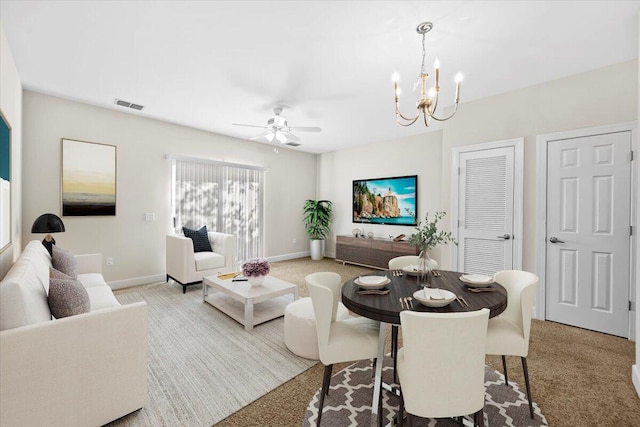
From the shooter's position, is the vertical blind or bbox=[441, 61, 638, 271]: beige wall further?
the vertical blind

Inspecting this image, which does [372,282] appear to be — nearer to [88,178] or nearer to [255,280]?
[255,280]

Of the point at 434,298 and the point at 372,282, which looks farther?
the point at 372,282

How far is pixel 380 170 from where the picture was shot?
6062 mm

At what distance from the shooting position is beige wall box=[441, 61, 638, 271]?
9.21 ft

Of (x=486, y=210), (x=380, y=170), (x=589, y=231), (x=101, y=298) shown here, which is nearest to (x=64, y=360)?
(x=101, y=298)

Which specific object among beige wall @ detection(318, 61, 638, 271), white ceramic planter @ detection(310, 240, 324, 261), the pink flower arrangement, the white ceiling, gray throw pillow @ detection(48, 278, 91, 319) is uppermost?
the white ceiling

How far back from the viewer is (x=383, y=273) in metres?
2.26

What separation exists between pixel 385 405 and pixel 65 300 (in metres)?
2.04

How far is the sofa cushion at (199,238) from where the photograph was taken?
179 inches

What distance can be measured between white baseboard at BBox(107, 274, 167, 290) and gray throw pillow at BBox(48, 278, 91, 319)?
9.44 feet

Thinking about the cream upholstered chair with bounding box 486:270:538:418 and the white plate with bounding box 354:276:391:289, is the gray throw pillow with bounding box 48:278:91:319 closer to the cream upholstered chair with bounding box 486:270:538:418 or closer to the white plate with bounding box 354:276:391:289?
the white plate with bounding box 354:276:391:289

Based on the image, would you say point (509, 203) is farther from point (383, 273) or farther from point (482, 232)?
point (383, 273)

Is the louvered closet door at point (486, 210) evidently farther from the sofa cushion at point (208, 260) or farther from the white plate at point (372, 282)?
the sofa cushion at point (208, 260)

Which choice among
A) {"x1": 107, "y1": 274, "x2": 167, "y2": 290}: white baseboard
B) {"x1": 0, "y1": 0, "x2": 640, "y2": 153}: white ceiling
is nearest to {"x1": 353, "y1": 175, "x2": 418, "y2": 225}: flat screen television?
{"x1": 0, "y1": 0, "x2": 640, "y2": 153}: white ceiling
